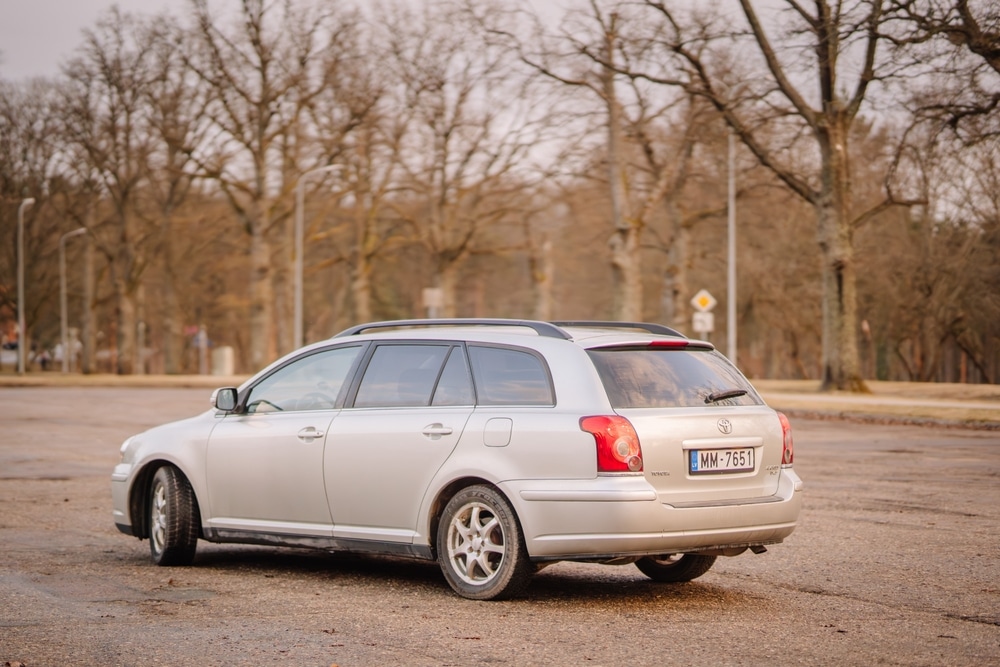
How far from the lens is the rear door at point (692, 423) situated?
7117mm

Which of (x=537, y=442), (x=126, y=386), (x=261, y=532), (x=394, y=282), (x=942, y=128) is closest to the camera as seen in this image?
(x=537, y=442)

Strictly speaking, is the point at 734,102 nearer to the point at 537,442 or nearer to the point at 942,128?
the point at 942,128

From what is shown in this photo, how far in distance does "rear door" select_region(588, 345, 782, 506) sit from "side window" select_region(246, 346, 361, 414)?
1.82 m

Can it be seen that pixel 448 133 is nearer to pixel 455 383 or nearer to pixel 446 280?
pixel 446 280

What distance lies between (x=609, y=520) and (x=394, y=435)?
151 centimetres

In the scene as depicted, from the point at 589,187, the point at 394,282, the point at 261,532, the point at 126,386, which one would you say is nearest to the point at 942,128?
the point at 589,187

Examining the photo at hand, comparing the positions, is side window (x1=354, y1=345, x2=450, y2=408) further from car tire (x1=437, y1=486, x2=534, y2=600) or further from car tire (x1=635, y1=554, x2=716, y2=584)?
car tire (x1=635, y1=554, x2=716, y2=584)

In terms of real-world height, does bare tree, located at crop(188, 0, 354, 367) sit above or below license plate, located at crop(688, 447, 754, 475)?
above

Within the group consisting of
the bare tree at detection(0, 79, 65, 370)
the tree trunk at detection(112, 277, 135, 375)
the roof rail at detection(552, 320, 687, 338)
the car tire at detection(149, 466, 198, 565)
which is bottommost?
the car tire at detection(149, 466, 198, 565)

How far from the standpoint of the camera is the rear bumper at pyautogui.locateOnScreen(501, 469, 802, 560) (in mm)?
6934

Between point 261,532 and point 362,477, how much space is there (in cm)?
100

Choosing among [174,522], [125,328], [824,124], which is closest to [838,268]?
[824,124]

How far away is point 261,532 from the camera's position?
8523 mm

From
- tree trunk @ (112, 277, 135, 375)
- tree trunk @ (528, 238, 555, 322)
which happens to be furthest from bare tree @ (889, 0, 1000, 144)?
tree trunk @ (112, 277, 135, 375)
